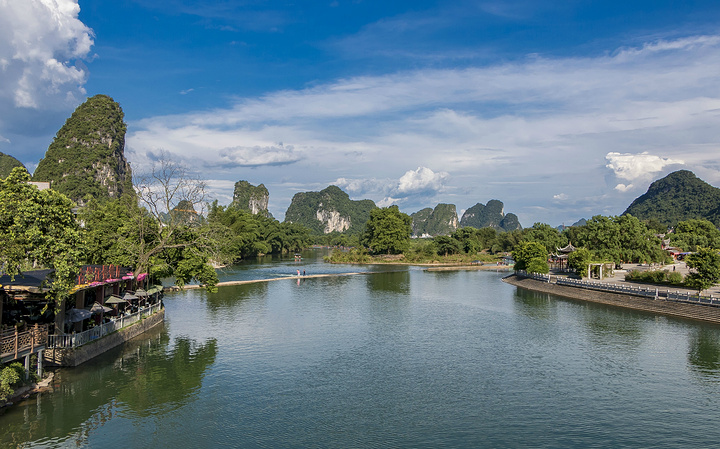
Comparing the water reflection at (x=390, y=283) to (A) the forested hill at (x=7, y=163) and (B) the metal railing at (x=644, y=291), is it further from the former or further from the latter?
(A) the forested hill at (x=7, y=163)

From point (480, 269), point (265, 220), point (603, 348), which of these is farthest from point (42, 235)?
point (265, 220)

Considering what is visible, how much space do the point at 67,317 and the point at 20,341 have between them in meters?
5.51

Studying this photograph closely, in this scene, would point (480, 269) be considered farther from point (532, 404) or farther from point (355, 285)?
point (532, 404)

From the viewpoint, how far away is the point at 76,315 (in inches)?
1049

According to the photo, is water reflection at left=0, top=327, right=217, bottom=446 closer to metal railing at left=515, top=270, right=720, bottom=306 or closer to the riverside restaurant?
the riverside restaurant

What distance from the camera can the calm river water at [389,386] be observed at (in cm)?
1912

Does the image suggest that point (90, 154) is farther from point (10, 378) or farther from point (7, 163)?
point (10, 378)

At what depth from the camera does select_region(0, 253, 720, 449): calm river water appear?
753 inches

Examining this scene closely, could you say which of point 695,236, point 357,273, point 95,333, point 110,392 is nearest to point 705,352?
point 110,392

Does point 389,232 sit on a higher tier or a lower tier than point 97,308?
higher

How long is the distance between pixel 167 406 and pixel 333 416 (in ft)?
24.8

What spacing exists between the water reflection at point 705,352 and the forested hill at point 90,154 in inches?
5486

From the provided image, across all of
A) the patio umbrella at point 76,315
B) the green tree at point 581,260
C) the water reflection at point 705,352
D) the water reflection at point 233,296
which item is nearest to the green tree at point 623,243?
the green tree at point 581,260

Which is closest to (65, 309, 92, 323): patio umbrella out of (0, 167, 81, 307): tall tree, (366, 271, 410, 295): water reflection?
(0, 167, 81, 307): tall tree
